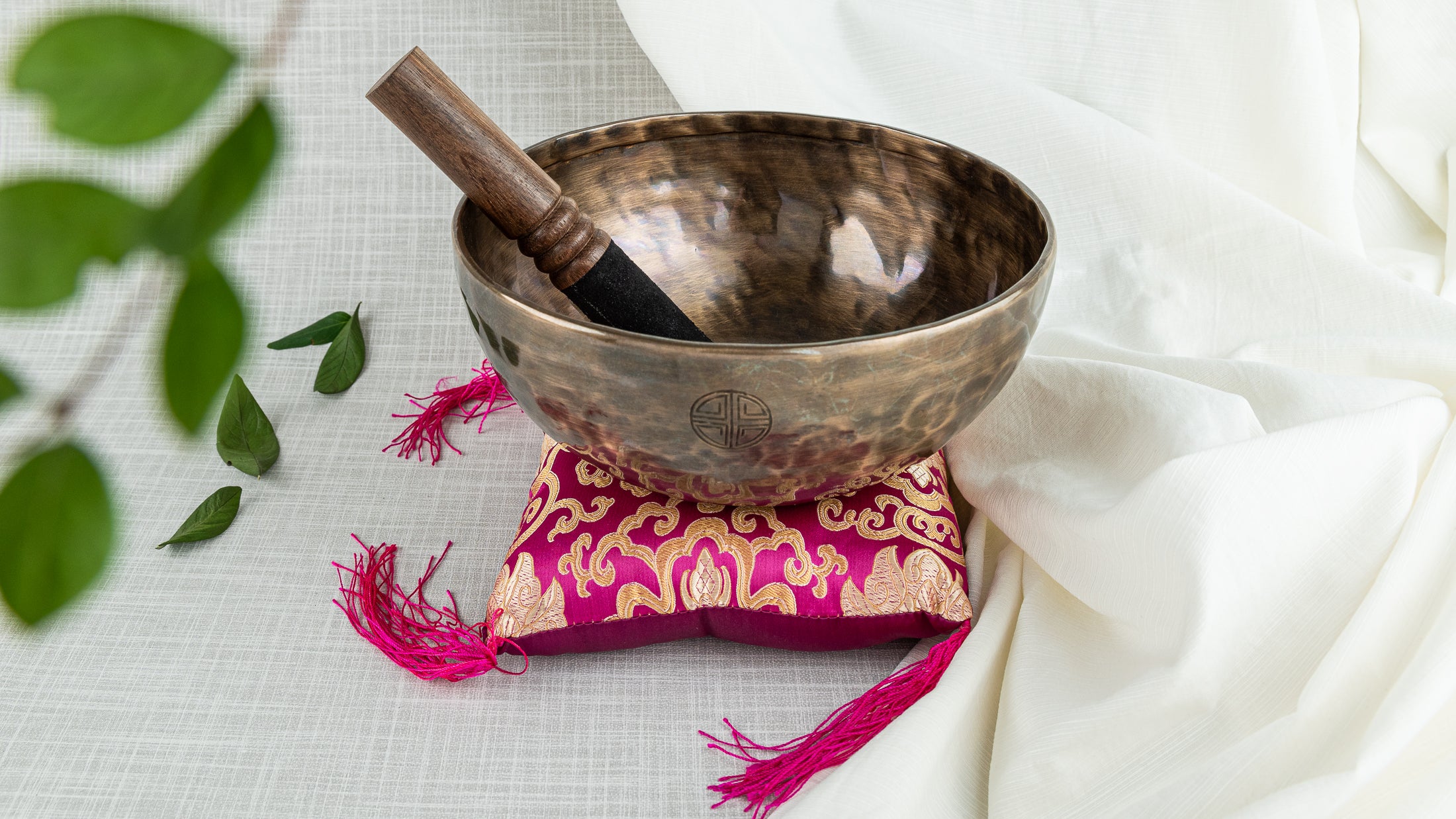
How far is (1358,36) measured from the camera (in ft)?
4.58

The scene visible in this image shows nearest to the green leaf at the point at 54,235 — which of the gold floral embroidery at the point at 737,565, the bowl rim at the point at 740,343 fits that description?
the bowl rim at the point at 740,343

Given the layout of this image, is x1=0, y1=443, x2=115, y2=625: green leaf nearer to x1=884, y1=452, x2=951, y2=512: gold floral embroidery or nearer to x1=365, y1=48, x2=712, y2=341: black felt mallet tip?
x1=365, y1=48, x2=712, y2=341: black felt mallet tip

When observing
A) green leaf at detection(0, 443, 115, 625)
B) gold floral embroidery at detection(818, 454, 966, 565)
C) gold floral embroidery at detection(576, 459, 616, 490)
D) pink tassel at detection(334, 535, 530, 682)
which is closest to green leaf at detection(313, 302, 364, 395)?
pink tassel at detection(334, 535, 530, 682)

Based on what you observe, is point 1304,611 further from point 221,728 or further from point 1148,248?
point 221,728

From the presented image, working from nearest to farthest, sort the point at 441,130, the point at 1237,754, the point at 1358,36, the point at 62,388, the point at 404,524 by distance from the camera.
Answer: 1. the point at 1237,754
2. the point at 441,130
3. the point at 404,524
4. the point at 62,388
5. the point at 1358,36

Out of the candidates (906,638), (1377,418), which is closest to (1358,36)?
(1377,418)

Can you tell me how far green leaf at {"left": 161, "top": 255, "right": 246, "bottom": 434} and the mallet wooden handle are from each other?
495 millimetres

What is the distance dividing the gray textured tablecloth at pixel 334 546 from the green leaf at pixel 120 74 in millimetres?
23

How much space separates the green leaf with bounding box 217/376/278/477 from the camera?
1067 millimetres

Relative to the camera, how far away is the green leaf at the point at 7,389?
34cm

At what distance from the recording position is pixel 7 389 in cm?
34

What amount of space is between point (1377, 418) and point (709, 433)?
1.74 feet

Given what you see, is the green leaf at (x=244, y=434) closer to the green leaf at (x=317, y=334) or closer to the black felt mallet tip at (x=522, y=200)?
the green leaf at (x=317, y=334)

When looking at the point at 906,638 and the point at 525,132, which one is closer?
the point at 906,638
